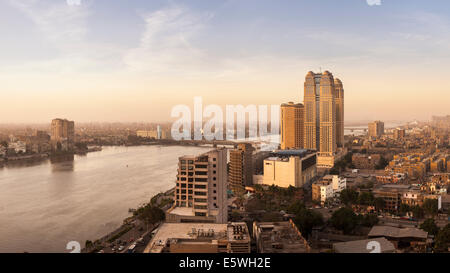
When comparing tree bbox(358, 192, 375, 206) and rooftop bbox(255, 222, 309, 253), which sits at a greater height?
rooftop bbox(255, 222, 309, 253)

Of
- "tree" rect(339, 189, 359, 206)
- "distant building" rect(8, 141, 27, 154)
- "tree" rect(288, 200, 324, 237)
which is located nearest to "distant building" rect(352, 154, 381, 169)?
"tree" rect(339, 189, 359, 206)

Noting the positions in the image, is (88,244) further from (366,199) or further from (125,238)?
(366,199)

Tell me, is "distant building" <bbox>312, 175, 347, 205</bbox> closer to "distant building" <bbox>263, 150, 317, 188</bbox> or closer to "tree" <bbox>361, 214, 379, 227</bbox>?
"distant building" <bbox>263, 150, 317, 188</bbox>

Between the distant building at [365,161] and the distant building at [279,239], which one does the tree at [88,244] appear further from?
the distant building at [365,161]

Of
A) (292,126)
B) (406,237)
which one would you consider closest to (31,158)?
(292,126)

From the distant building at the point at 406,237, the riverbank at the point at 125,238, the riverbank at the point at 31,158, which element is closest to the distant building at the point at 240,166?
the riverbank at the point at 125,238
